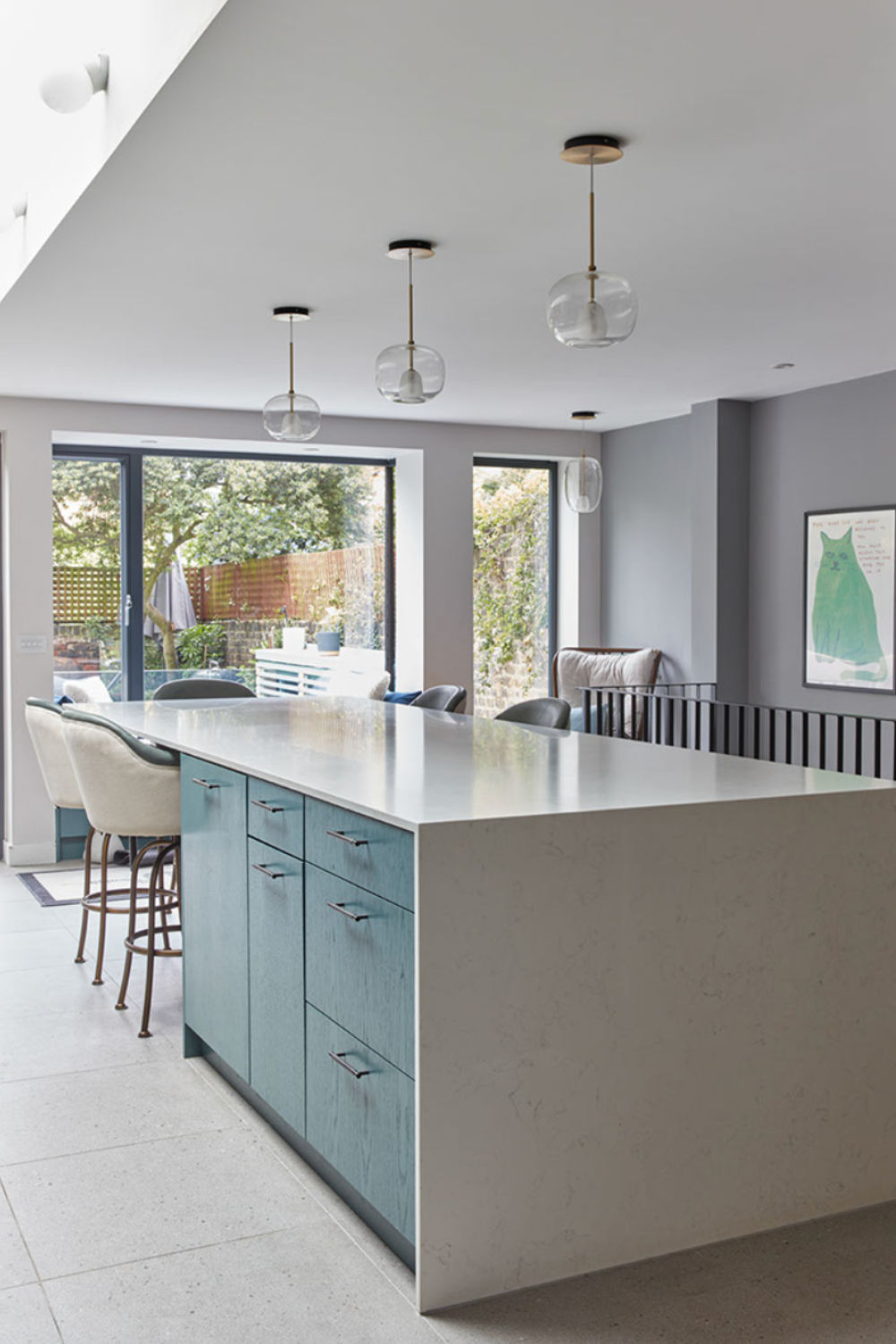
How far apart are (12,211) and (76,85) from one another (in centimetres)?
126

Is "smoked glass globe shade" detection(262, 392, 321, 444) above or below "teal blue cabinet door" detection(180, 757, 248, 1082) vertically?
above

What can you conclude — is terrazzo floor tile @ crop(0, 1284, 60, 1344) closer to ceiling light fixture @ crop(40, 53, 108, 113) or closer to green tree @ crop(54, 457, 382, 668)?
ceiling light fixture @ crop(40, 53, 108, 113)

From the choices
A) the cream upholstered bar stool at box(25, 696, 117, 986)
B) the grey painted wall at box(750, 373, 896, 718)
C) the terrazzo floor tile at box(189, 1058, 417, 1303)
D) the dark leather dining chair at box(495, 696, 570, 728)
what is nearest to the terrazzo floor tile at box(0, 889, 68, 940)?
the cream upholstered bar stool at box(25, 696, 117, 986)

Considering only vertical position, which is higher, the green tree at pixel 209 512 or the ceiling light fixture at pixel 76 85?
the ceiling light fixture at pixel 76 85

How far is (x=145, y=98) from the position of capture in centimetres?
279

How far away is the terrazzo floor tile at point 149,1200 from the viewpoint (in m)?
2.45

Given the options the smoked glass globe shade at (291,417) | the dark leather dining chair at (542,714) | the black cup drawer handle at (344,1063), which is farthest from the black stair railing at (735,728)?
the black cup drawer handle at (344,1063)

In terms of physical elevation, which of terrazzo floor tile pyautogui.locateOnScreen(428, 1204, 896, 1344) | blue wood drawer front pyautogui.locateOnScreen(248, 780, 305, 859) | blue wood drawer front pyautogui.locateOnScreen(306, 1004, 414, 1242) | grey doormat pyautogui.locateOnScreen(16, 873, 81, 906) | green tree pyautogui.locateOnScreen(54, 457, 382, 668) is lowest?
grey doormat pyautogui.locateOnScreen(16, 873, 81, 906)

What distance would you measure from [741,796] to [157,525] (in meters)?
5.75

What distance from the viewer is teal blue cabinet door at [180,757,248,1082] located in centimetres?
308

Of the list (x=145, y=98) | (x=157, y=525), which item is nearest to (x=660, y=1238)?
(x=145, y=98)

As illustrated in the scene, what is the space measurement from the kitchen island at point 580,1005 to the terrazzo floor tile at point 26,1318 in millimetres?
591

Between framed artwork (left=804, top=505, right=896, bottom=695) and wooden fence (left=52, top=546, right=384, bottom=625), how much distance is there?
2.84m

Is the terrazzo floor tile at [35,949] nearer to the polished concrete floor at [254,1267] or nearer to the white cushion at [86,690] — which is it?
the polished concrete floor at [254,1267]
